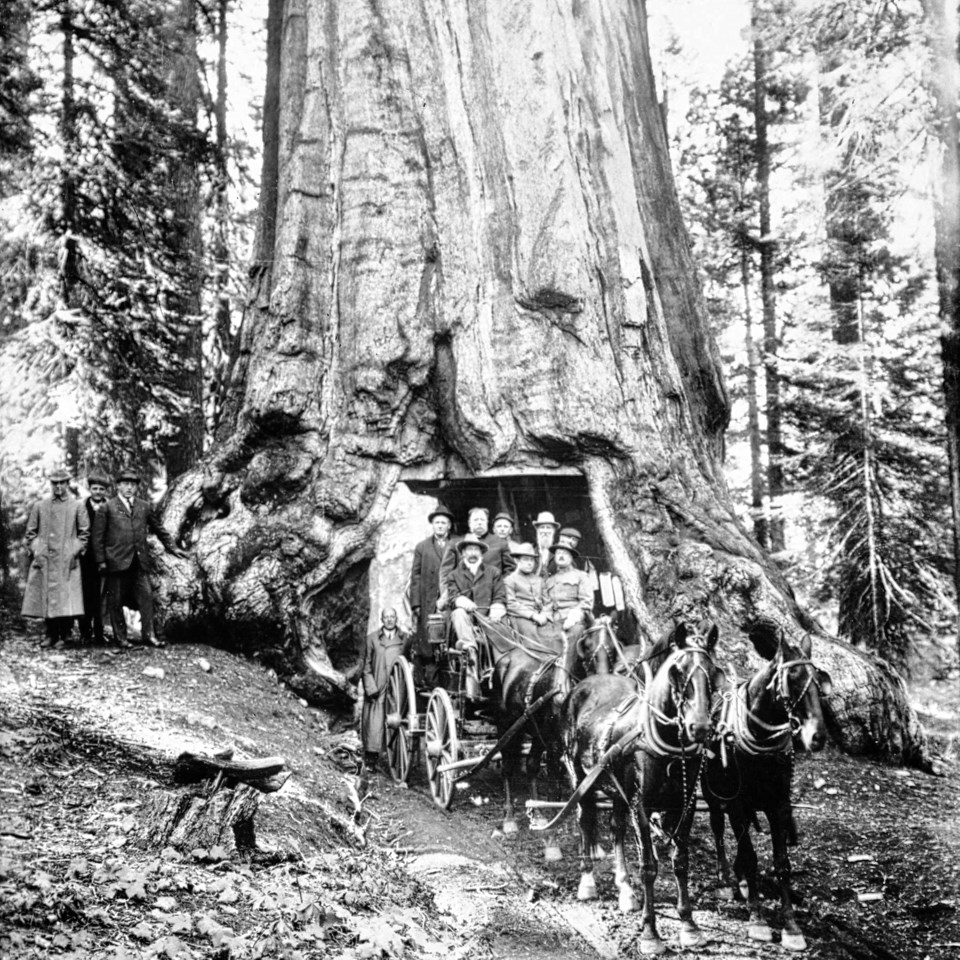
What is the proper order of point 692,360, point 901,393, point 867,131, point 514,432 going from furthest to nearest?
point 901,393 → point 692,360 → point 867,131 → point 514,432

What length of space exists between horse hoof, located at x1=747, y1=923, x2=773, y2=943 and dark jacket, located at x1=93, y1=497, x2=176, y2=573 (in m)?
6.53

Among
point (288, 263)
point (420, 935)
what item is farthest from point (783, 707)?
point (288, 263)

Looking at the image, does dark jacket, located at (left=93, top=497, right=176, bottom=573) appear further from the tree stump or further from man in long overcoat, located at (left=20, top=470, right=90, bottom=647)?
the tree stump

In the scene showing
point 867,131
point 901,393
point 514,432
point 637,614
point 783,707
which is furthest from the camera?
point 901,393

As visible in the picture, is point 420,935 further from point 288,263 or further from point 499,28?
point 499,28

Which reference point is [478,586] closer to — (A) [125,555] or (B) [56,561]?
(A) [125,555]

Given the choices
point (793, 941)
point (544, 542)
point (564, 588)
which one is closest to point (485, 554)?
point (544, 542)

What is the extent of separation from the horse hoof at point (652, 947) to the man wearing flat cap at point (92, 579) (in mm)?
6100

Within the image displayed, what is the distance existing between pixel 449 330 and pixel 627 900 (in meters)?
6.44

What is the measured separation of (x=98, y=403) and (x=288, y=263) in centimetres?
312

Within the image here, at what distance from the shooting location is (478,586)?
920 centimetres

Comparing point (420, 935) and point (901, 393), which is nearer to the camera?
point (420, 935)

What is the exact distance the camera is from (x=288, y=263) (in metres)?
11.5

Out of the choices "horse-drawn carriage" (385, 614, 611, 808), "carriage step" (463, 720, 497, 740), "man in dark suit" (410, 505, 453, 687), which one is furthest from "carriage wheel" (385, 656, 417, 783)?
"man in dark suit" (410, 505, 453, 687)
